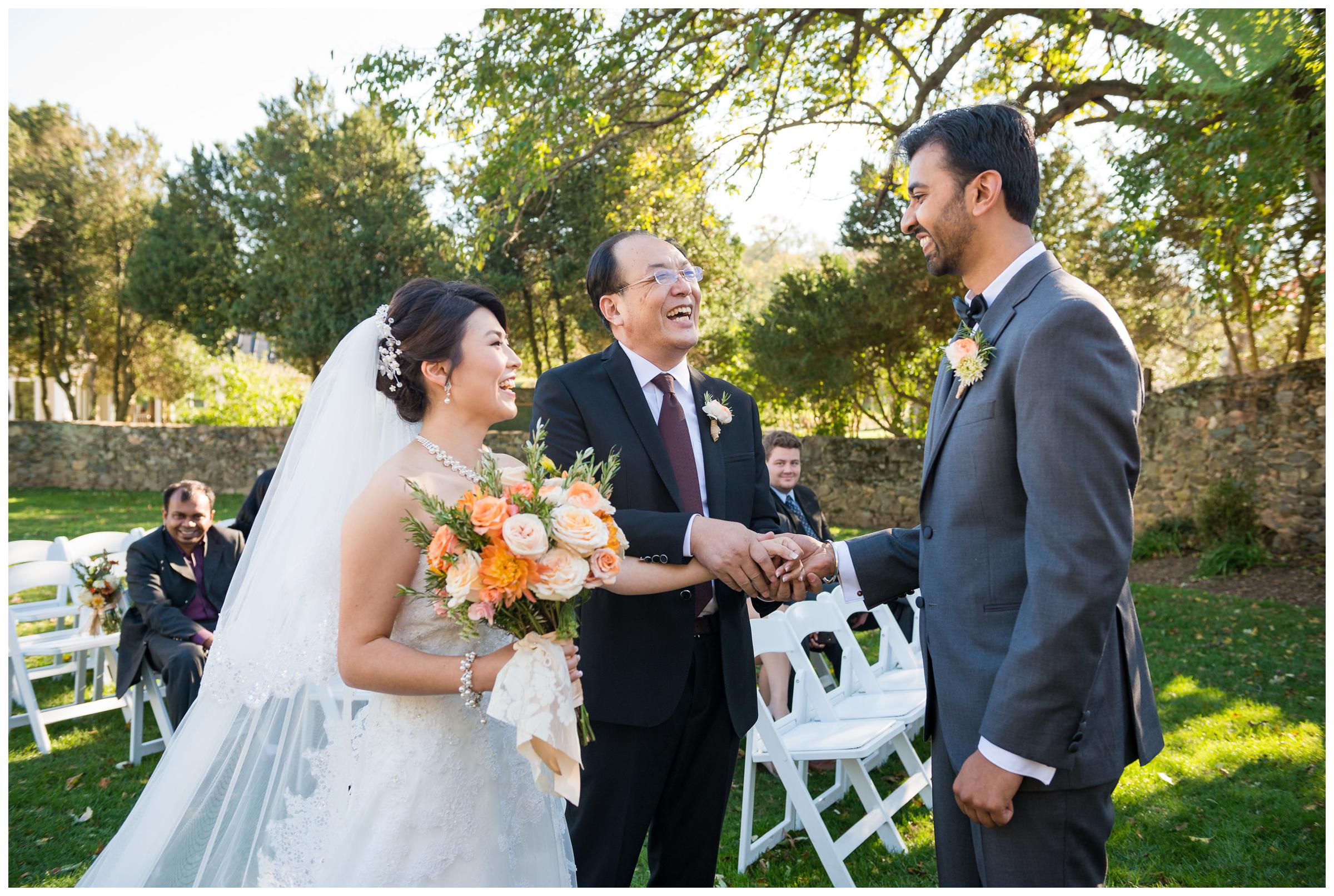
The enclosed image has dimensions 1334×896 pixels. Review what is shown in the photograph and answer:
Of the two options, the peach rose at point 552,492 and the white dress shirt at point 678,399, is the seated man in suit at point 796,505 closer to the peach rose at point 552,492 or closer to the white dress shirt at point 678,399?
the white dress shirt at point 678,399

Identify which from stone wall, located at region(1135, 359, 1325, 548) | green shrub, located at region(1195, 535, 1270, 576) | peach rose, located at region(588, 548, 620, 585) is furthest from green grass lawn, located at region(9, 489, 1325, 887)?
stone wall, located at region(1135, 359, 1325, 548)

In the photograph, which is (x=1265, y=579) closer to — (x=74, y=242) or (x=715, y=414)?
(x=715, y=414)

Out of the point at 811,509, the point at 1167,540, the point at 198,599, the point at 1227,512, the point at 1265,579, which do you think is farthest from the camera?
the point at 1167,540

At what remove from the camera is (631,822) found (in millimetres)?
2670

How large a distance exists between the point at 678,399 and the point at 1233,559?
418 inches

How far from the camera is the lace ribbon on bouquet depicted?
6.94 ft

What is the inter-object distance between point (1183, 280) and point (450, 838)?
16452mm

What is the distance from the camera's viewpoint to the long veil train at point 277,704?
262 centimetres

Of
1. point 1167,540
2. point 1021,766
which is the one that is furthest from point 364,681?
point 1167,540

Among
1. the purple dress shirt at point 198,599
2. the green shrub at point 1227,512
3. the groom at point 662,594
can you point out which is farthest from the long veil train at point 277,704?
the green shrub at point 1227,512

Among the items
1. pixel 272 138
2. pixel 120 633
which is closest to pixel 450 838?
pixel 120 633

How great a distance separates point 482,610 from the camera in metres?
2.08

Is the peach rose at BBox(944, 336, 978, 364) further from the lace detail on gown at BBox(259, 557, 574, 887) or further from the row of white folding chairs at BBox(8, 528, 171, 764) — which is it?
the row of white folding chairs at BBox(8, 528, 171, 764)

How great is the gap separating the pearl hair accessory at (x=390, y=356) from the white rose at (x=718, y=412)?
3.33ft
